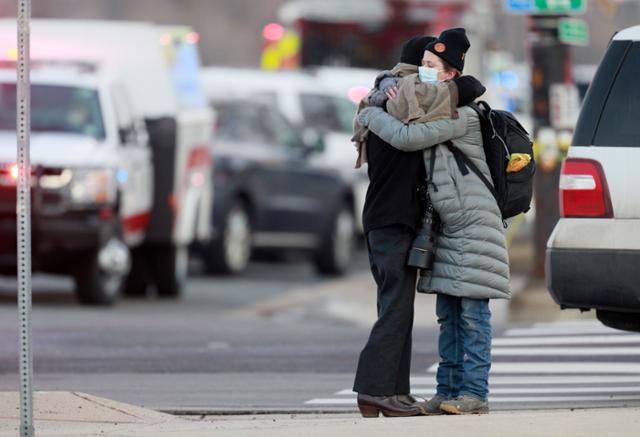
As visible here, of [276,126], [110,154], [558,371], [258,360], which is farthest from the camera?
[276,126]

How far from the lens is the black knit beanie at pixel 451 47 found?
901cm

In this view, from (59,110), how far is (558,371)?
7.62 meters

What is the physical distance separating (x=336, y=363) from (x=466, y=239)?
347 centimetres

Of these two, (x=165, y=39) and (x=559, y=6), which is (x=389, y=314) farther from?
(x=165, y=39)

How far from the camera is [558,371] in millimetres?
11820

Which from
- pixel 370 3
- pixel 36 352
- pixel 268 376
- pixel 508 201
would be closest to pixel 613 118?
pixel 508 201

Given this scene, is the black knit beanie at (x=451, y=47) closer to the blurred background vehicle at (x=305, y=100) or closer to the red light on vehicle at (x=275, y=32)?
the blurred background vehicle at (x=305, y=100)

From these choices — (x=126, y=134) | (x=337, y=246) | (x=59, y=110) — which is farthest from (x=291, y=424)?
(x=337, y=246)

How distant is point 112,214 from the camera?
17.7m

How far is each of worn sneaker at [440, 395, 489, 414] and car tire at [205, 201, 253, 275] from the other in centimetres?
1297

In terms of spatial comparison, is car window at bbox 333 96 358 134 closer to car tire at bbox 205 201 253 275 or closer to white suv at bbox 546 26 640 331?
car tire at bbox 205 201 253 275

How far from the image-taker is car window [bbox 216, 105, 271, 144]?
877 inches

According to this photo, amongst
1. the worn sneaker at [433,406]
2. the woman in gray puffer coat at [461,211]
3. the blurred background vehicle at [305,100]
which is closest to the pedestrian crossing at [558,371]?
the worn sneaker at [433,406]

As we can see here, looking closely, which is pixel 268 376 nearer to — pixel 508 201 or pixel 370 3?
pixel 508 201
